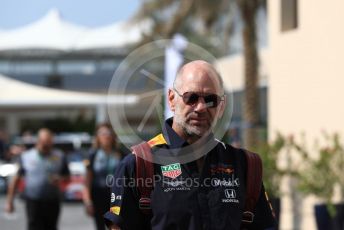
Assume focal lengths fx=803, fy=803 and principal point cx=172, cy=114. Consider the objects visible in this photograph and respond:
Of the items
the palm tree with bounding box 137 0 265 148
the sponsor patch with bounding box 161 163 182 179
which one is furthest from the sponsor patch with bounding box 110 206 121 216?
the palm tree with bounding box 137 0 265 148

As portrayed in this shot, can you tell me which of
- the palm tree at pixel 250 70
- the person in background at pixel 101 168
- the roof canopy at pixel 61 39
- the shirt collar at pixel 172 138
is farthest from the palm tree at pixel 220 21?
the roof canopy at pixel 61 39

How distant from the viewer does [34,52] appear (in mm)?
59062

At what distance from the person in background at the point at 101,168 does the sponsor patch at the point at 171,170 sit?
6.34 metres

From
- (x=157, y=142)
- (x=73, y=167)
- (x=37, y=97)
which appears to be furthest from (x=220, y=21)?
(x=37, y=97)

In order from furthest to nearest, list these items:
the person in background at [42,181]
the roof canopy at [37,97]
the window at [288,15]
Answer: the roof canopy at [37,97]
the window at [288,15]
the person in background at [42,181]

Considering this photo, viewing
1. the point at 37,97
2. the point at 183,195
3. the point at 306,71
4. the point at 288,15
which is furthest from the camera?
the point at 37,97

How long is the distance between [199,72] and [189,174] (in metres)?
0.43

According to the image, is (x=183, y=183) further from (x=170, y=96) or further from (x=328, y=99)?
(x=328, y=99)

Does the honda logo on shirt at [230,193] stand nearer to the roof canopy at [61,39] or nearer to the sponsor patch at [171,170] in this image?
the sponsor patch at [171,170]

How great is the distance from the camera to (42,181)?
Answer: 400 inches

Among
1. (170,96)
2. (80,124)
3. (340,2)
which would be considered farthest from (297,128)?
(80,124)

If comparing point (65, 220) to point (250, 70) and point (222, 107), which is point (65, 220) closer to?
point (250, 70)

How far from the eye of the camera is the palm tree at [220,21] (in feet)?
65.3

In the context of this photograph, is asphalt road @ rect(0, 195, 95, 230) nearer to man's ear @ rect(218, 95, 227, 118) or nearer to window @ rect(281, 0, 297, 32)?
window @ rect(281, 0, 297, 32)
